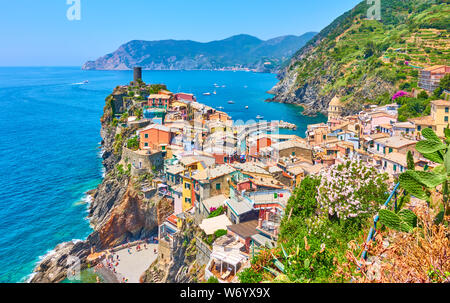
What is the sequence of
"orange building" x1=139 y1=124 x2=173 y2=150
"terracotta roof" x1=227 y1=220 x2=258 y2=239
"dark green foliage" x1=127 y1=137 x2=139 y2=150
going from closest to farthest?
"terracotta roof" x1=227 y1=220 x2=258 y2=239 → "orange building" x1=139 y1=124 x2=173 y2=150 → "dark green foliage" x1=127 y1=137 x2=139 y2=150

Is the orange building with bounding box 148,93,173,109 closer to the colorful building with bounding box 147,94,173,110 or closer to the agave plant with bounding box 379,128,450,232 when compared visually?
the colorful building with bounding box 147,94,173,110

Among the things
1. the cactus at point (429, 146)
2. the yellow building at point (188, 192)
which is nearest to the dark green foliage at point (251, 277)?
the cactus at point (429, 146)

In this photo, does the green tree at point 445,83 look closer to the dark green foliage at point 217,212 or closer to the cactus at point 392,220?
the dark green foliage at point 217,212

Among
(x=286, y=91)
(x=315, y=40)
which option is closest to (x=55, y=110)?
(x=286, y=91)

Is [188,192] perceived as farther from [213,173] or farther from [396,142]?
[396,142]

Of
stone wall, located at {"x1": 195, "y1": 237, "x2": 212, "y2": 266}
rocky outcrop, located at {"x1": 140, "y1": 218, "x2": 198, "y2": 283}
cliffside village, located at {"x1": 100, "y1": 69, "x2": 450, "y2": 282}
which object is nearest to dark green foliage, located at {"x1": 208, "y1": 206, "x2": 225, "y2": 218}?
cliffside village, located at {"x1": 100, "y1": 69, "x2": 450, "y2": 282}

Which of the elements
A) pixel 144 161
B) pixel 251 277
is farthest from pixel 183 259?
pixel 251 277
